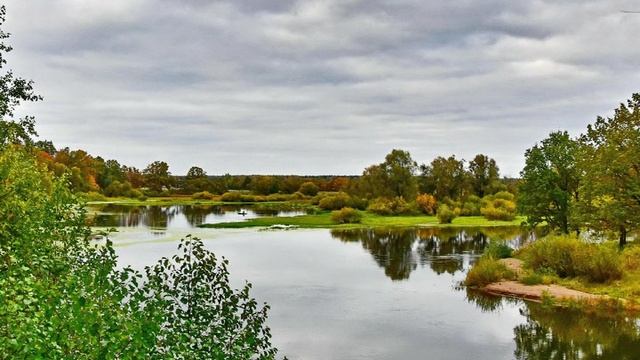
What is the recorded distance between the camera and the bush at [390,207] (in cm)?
9631

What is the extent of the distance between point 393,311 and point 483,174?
281 ft

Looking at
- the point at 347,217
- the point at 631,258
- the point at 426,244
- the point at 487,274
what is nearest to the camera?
the point at 487,274

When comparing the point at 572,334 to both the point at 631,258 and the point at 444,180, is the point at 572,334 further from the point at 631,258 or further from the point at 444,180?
the point at 444,180

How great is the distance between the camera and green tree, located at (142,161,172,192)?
609ft

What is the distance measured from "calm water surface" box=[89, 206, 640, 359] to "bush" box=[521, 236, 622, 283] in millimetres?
5540

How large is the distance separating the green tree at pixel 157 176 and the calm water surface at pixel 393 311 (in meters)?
132

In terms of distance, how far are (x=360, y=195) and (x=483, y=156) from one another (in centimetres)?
2462

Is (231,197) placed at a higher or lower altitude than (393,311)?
higher

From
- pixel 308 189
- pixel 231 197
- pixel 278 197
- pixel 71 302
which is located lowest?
pixel 71 302

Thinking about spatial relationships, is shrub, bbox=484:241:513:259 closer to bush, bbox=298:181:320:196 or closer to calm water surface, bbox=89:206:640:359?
calm water surface, bbox=89:206:640:359

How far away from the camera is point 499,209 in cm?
9000

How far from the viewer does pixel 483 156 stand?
365ft

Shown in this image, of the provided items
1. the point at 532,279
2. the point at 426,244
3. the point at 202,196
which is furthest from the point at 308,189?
the point at 532,279

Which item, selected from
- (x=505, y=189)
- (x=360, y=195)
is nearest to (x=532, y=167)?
(x=360, y=195)
